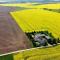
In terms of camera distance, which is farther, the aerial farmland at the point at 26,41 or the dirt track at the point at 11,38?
the dirt track at the point at 11,38

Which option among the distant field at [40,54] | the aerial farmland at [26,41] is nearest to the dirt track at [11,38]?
the aerial farmland at [26,41]

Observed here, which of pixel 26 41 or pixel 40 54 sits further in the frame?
pixel 26 41

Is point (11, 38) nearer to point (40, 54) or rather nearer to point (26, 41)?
point (26, 41)

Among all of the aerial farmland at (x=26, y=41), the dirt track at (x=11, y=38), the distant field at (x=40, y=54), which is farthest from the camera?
the dirt track at (x=11, y=38)

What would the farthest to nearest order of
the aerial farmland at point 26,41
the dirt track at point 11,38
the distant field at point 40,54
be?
the dirt track at point 11,38, the aerial farmland at point 26,41, the distant field at point 40,54

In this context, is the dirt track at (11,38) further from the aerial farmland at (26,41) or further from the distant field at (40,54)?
the distant field at (40,54)

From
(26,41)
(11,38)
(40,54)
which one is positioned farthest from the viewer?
(11,38)

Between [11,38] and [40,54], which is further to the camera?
[11,38]

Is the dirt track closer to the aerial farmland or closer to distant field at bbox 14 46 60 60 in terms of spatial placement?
the aerial farmland

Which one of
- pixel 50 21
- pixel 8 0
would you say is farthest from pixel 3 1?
pixel 50 21

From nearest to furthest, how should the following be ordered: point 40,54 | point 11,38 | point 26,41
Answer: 1. point 40,54
2. point 26,41
3. point 11,38

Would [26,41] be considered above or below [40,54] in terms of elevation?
below

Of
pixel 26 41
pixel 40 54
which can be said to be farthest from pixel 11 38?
pixel 40 54

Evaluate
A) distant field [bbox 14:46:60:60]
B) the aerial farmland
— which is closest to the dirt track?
the aerial farmland
